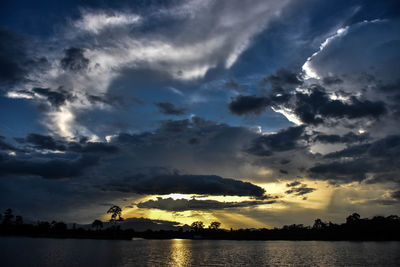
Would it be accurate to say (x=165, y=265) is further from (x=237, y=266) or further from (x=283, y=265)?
(x=283, y=265)

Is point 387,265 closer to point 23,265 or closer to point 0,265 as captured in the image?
point 23,265

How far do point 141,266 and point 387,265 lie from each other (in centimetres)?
6799

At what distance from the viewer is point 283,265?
283 ft

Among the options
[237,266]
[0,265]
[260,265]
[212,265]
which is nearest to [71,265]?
[0,265]

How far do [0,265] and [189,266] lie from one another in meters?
48.8

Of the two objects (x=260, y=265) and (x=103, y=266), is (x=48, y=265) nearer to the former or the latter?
(x=103, y=266)

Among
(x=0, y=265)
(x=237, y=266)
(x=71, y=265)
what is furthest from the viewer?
(x=237, y=266)

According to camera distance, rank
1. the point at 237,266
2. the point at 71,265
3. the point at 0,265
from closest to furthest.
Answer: the point at 0,265
the point at 71,265
the point at 237,266

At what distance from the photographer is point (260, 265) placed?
85.8 metres

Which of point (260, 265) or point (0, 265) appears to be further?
point (260, 265)

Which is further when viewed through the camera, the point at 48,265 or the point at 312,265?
the point at 312,265

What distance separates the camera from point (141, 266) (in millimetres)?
81875

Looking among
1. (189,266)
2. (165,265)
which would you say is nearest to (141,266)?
(165,265)

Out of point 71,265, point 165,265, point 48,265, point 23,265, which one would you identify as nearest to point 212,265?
point 165,265
